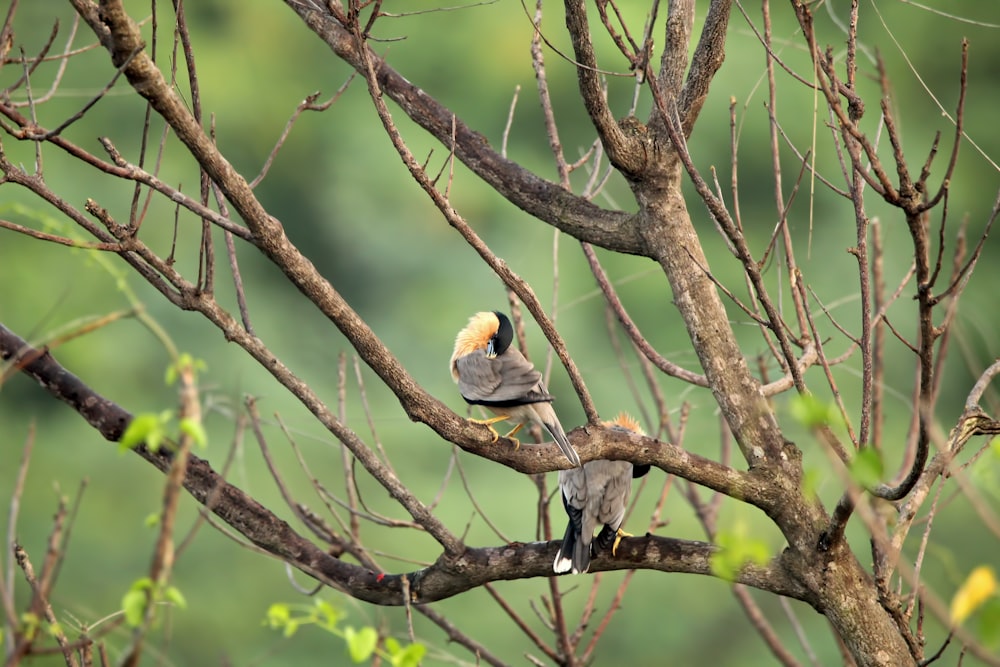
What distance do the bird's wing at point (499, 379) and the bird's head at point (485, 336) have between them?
1.4 inches

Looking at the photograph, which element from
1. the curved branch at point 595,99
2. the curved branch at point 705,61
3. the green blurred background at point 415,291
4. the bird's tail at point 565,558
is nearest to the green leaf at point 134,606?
the bird's tail at point 565,558

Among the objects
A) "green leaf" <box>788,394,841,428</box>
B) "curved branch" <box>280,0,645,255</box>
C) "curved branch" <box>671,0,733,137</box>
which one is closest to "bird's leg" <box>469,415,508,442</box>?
"curved branch" <box>280,0,645,255</box>

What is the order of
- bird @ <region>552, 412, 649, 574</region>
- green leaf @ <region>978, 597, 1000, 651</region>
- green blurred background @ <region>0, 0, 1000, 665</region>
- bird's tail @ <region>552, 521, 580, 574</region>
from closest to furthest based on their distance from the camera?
green leaf @ <region>978, 597, 1000, 651</region>
bird's tail @ <region>552, 521, 580, 574</region>
bird @ <region>552, 412, 649, 574</region>
green blurred background @ <region>0, 0, 1000, 665</region>

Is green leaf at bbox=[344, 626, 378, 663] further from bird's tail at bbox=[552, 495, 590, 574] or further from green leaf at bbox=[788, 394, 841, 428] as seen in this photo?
bird's tail at bbox=[552, 495, 590, 574]

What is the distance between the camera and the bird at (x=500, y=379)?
2.39 meters

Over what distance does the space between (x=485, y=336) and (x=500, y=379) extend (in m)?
0.42

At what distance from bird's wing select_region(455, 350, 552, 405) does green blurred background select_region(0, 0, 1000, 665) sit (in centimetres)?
194

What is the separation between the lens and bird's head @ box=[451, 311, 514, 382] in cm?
276

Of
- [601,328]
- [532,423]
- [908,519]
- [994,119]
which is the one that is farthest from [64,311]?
[994,119]

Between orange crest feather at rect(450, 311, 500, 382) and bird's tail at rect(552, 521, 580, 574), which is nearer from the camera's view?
bird's tail at rect(552, 521, 580, 574)

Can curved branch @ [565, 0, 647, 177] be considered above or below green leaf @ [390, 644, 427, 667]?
above

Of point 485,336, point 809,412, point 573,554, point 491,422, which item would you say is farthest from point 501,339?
point 809,412

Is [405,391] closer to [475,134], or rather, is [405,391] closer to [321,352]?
Answer: [475,134]

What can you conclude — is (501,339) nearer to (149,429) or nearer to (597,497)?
(597,497)
